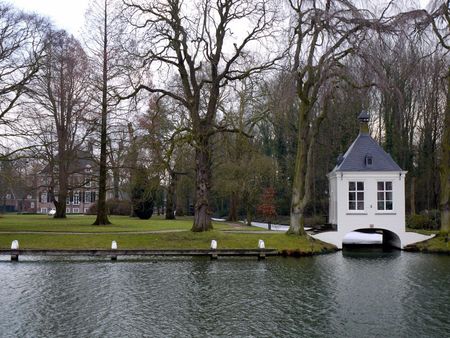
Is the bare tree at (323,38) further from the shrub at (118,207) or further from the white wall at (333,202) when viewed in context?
the shrub at (118,207)

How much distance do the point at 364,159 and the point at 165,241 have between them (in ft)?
41.5

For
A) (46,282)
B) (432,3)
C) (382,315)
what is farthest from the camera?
(432,3)

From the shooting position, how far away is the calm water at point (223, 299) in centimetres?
1106

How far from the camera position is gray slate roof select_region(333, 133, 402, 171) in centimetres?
2858

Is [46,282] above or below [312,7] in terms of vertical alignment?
below

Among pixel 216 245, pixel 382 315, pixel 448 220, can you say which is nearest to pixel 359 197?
pixel 448 220

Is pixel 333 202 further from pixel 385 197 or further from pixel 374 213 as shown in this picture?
pixel 385 197

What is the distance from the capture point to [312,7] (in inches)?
955

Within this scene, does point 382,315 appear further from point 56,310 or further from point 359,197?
point 359,197

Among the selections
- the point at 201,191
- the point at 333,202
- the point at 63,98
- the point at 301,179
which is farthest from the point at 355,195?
the point at 63,98

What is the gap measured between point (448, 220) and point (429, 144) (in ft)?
51.4

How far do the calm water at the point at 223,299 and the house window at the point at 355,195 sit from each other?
692 cm

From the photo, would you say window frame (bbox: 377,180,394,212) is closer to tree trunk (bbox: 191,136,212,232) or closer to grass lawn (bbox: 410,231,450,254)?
grass lawn (bbox: 410,231,450,254)

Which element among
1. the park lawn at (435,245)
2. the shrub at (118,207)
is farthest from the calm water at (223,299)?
the shrub at (118,207)
